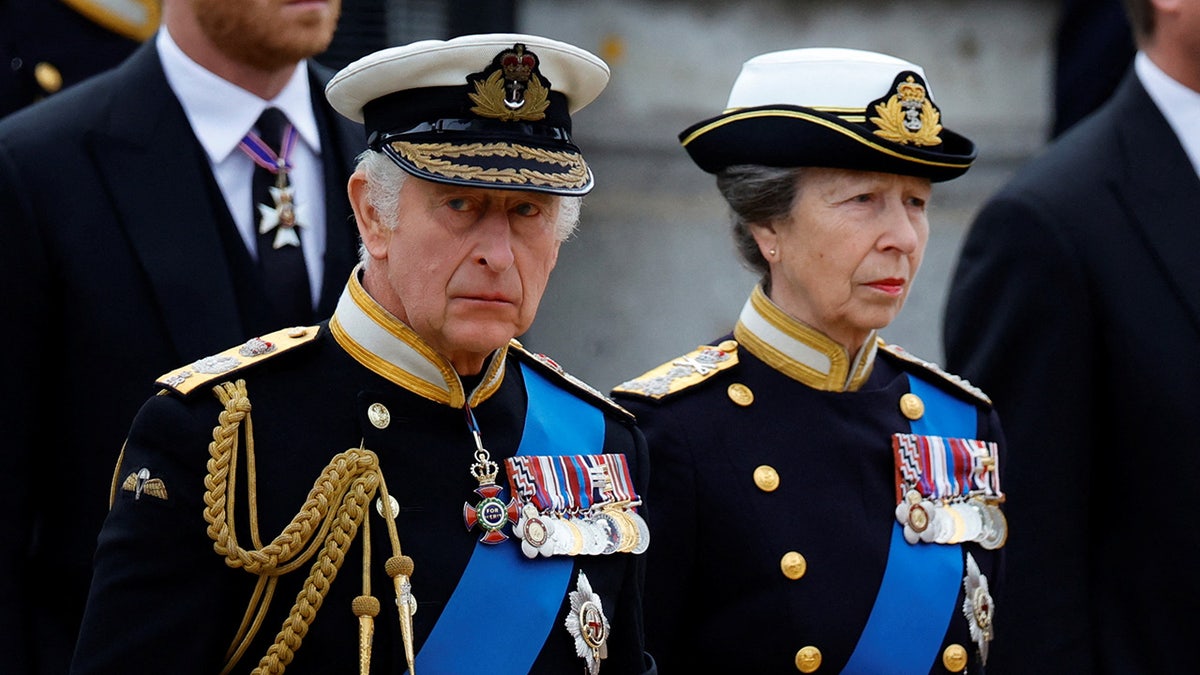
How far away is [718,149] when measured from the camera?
159 inches

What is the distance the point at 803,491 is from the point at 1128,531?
30.6 inches

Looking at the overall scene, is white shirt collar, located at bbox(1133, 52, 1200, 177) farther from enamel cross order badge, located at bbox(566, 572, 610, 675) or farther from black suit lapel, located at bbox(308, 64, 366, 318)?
enamel cross order badge, located at bbox(566, 572, 610, 675)

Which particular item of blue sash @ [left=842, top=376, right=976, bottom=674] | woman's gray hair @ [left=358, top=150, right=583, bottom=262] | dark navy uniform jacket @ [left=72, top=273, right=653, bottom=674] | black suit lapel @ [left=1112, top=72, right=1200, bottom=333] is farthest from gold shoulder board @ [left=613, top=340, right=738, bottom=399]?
black suit lapel @ [left=1112, top=72, right=1200, bottom=333]

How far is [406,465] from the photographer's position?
316 centimetres

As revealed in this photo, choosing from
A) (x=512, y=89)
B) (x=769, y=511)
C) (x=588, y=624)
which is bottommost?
(x=769, y=511)

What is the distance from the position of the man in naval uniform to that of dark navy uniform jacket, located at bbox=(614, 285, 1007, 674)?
408 millimetres

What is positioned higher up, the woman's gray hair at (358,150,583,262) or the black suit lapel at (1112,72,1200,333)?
the woman's gray hair at (358,150,583,262)

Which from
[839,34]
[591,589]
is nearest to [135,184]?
[591,589]

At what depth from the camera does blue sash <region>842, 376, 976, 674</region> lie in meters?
3.78

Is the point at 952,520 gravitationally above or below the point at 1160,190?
below

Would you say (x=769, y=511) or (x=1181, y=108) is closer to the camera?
(x=769, y=511)

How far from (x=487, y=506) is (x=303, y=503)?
0.29m

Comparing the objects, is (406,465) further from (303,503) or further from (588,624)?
(588,624)

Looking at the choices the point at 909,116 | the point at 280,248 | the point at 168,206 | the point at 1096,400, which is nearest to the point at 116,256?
the point at 168,206
